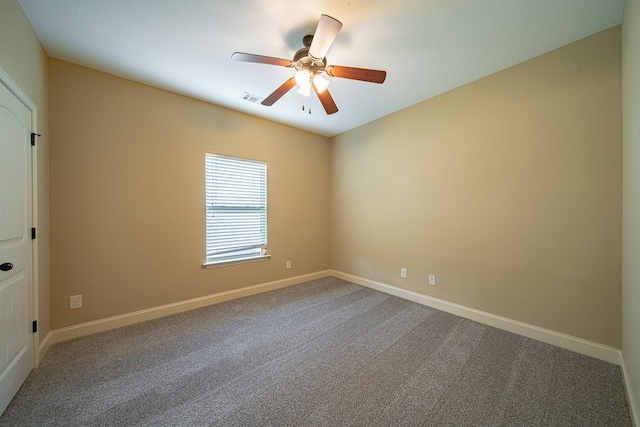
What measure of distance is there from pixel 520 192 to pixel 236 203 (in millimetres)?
3345

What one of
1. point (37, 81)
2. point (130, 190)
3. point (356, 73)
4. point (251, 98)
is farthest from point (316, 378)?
point (37, 81)

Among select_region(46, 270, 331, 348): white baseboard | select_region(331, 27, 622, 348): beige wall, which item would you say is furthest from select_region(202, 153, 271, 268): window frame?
select_region(331, 27, 622, 348): beige wall

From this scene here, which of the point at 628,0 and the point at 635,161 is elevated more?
the point at 628,0

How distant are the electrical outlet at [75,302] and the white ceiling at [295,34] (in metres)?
2.26

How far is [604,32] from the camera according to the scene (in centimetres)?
191

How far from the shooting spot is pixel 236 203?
3.40 metres

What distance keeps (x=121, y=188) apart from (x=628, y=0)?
4.39 meters

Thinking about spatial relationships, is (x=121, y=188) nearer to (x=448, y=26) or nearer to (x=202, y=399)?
(x=202, y=399)

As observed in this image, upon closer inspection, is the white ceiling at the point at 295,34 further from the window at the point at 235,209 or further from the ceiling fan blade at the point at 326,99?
the window at the point at 235,209

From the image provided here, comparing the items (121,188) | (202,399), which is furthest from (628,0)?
(121,188)

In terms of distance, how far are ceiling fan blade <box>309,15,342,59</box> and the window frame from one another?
2.00 meters

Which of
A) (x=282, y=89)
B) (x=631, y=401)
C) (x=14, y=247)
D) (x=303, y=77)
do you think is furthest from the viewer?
(x=282, y=89)

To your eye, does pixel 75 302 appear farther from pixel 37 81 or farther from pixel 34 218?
pixel 37 81

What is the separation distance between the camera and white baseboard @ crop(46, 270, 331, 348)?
2208mm
